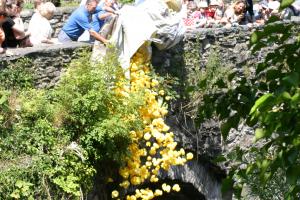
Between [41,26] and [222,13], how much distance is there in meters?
3.62

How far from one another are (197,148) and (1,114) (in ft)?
10.3

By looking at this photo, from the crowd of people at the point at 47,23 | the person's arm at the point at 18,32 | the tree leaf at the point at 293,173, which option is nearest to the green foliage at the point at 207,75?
the crowd of people at the point at 47,23

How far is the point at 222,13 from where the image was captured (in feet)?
37.4

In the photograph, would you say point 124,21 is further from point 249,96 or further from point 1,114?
point 249,96

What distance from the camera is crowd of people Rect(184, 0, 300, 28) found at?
10.9 meters

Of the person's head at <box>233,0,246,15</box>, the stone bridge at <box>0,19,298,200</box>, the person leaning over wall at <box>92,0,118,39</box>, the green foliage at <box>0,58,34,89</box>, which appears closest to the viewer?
the green foliage at <box>0,58,34,89</box>

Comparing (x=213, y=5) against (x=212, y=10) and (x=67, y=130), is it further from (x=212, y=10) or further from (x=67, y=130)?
(x=67, y=130)

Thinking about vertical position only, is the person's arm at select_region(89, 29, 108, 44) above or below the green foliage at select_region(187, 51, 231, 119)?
above

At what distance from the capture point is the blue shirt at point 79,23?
8547 millimetres

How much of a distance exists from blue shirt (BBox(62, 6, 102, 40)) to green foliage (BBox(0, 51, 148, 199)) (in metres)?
0.76

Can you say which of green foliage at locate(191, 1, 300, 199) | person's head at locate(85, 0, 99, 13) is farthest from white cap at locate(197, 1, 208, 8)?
green foliage at locate(191, 1, 300, 199)

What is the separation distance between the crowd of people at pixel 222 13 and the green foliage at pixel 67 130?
3.19 metres

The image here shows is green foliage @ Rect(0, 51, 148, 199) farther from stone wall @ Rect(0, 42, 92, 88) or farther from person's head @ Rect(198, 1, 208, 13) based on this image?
person's head @ Rect(198, 1, 208, 13)

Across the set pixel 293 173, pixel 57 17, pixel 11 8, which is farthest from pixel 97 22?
pixel 293 173
